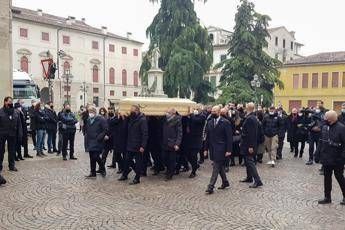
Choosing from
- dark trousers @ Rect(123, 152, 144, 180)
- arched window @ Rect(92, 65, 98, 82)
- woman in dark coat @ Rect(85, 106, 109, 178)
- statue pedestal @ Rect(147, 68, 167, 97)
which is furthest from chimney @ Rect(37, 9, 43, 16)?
dark trousers @ Rect(123, 152, 144, 180)

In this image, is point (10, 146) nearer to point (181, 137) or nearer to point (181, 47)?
point (181, 137)

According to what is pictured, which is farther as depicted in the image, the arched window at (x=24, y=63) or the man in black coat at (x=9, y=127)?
the arched window at (x=24, y=63)

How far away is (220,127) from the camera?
30.2 ft

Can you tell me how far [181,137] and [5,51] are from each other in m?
9.81

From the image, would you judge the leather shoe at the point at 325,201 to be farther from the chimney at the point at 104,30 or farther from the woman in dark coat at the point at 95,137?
the chimney at the point at 104,30

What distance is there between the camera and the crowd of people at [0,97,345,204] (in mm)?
8711

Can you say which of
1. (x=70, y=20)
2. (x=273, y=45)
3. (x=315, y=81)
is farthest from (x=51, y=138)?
(x=273, y=45)

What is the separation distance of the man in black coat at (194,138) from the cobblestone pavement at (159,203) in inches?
19.4

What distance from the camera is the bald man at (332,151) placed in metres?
8.00

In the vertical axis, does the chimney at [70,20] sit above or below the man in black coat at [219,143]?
above

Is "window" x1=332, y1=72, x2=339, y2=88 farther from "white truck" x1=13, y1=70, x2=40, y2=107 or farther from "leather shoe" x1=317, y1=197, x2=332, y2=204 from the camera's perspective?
"leather shoe" x1=317, y1=197, x2=332, y2=204

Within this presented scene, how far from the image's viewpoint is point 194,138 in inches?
444

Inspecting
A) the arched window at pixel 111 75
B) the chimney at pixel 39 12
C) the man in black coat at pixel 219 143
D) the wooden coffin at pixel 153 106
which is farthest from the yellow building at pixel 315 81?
the man in black coat at pixel 219 143

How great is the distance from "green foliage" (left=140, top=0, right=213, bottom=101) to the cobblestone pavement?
19.7 meters
